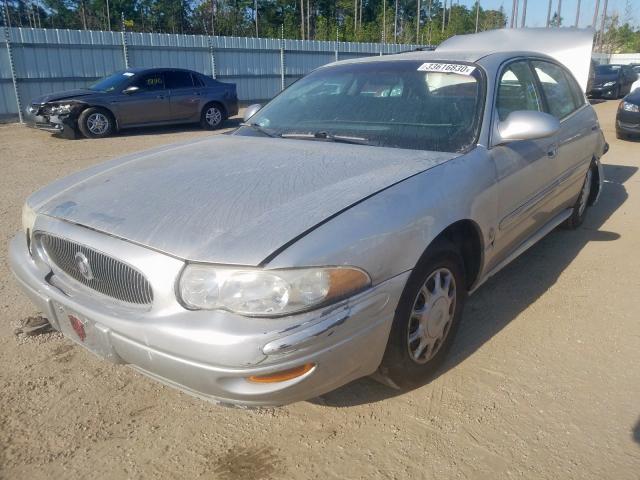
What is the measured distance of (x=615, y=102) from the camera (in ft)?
66.7

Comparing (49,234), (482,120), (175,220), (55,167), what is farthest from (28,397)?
(55,167)

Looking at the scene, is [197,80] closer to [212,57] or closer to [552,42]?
[212,57]

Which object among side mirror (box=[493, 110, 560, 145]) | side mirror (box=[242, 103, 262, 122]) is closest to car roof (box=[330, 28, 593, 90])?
side mirror (box=[242, 103, 262, 122])

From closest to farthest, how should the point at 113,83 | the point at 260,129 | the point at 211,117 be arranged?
the point at 260,129
the point at 113,83
the point at 211,117

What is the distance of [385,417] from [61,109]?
1009 cm

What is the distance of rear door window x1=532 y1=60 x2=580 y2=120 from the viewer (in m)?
3.86

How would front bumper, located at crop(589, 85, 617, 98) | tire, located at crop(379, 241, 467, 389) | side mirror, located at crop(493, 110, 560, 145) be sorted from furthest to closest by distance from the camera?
1. front bumper, located at crop(589, 85, 617, 98)
2. side mirror, located at crop(493, 110, 560, 145)
3. tire, located at crop(379, 241, 467, 389)

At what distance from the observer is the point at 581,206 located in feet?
15.8

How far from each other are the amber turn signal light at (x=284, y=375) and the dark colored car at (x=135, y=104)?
10007mm

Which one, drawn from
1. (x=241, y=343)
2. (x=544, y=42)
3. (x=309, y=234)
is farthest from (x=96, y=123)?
(x=241, y=343)

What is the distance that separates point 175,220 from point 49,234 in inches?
26.5

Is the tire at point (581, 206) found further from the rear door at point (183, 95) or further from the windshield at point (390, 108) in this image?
the rear door at point (183, 95)

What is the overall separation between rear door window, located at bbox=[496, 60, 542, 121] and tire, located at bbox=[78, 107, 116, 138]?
30.0 ft

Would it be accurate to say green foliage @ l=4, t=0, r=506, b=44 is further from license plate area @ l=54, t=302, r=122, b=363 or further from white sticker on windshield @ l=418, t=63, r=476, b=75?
license plate area @ l=54, t=302, r=122, b=363
